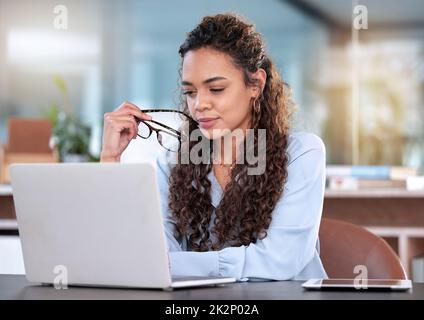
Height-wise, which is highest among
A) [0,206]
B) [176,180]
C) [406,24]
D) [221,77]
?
[406,24]

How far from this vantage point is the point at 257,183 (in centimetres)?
197

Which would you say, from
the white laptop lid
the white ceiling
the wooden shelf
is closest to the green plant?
the wooden shelf

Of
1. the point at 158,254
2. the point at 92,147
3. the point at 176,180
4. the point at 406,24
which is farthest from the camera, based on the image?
the point at 92,147

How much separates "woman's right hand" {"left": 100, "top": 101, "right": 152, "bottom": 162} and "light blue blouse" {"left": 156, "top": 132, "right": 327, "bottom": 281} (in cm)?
26

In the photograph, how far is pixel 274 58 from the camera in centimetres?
659

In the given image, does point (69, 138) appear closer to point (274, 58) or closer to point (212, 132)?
point (274, 58)

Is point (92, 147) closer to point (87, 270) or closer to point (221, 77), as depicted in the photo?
point (221, 77)

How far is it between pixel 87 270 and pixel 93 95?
6.36 meters

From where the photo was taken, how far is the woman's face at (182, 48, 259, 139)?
1.94 m

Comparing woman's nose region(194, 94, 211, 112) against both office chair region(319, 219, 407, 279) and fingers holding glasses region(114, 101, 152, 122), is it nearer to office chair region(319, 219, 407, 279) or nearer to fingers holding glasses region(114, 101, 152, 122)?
fingers holding glasses region(114, 101, 152, 122)

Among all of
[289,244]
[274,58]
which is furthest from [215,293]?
[274,58]

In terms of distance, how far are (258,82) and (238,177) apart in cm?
26

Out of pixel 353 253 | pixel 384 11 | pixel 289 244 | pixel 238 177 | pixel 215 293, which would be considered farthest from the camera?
pixel 384 11
